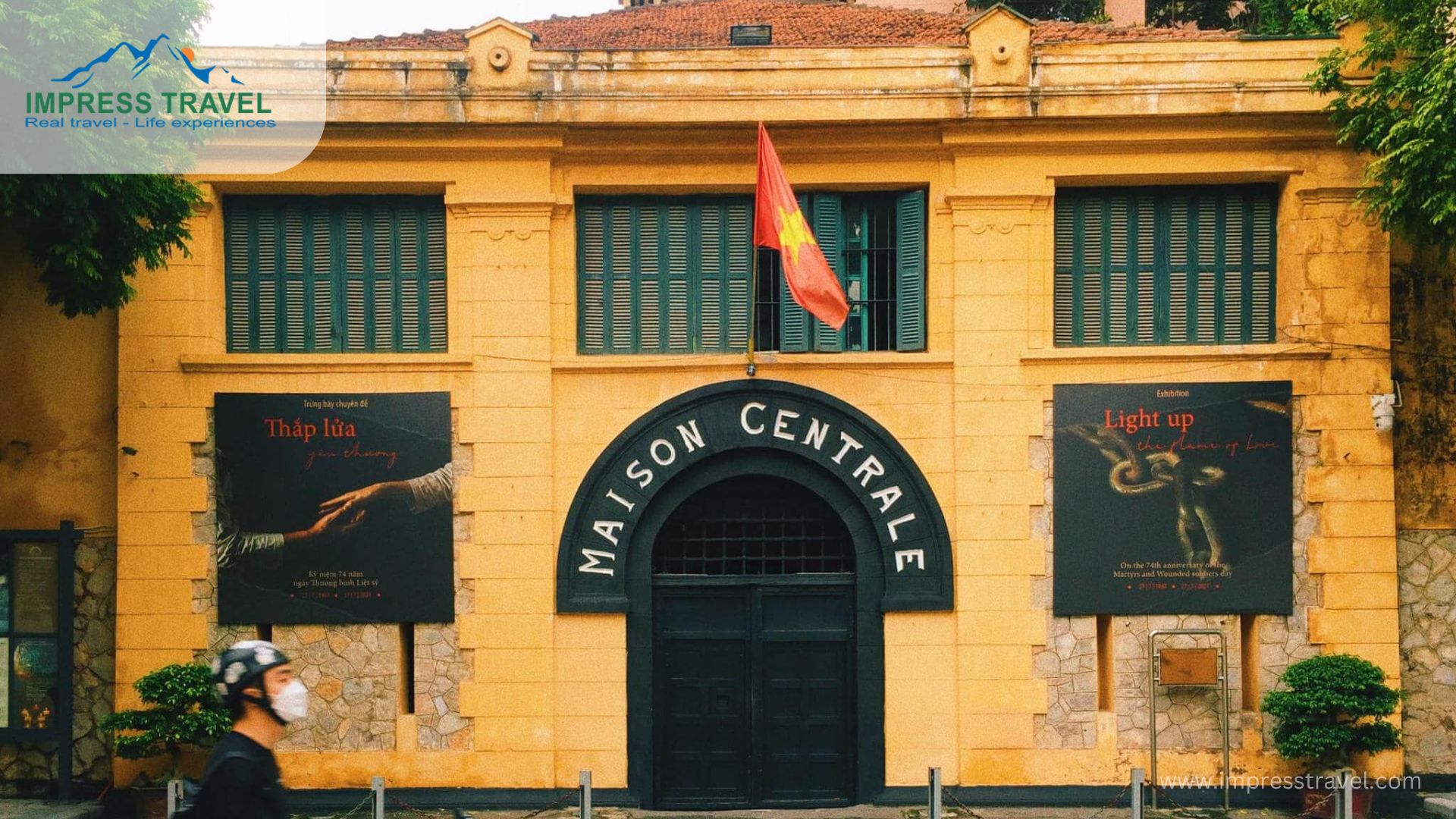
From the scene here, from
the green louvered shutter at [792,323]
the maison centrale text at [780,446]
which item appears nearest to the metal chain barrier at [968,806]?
the maison centrale text at [780,446]

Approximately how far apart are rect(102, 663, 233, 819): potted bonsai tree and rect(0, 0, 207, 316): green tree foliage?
417 cm

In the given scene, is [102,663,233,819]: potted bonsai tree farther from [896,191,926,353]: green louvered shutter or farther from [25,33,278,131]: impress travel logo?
[896,191,926,353]: green louvered shutter

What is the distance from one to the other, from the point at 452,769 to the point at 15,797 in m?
5.25

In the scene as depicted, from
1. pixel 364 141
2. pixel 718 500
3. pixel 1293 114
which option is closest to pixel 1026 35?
pixel 1293 114

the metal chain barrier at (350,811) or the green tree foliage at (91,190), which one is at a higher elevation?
the green tree foliage at (91,190)

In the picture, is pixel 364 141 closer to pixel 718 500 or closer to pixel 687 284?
pixel 687 284

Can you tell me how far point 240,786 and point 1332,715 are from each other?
12.6m

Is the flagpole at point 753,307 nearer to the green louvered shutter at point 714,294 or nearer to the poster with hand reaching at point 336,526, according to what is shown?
the green louvered shutter at point 714,294

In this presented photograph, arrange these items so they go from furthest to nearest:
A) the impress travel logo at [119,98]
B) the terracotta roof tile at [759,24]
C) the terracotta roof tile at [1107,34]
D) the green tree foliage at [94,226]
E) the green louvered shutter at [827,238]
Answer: the terracotta roof tile at [759,24], the terracotta roof tile at [1107,34], the green louvered shutter at [827,238], the green tree foliage at [94,226], the impress travel logo at [119,98]

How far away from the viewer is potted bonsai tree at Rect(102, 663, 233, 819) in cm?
1525

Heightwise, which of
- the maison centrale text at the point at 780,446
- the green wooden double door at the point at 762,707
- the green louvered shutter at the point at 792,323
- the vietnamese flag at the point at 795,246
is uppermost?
the vietnamese flag at the point at 795,246

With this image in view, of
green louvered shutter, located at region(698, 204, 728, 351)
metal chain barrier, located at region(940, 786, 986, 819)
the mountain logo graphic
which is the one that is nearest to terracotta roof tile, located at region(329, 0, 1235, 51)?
green louvered shutter, located at region(698, 204, 728, 351)

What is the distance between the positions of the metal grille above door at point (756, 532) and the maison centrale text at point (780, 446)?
2.20 feet

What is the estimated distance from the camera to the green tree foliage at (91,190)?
1285 centimetres
